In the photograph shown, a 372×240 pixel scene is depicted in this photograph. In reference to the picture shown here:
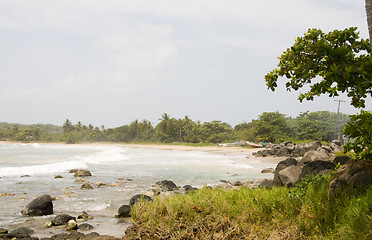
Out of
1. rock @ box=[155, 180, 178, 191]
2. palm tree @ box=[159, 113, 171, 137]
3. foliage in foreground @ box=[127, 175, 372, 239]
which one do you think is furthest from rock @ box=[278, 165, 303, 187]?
palm tree @ box=[159, 113, 171, 137]

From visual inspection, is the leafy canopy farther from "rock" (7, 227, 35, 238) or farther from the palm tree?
the palm tree

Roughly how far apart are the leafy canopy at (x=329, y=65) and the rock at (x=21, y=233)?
644 centimetres

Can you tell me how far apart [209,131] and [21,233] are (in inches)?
2869

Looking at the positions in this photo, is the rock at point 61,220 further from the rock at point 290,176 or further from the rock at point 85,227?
the rock at point 290,176

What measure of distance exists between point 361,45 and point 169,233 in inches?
193

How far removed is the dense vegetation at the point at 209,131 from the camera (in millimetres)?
56188

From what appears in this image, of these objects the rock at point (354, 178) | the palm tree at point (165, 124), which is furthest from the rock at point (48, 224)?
the palm tree at point (165, 124)

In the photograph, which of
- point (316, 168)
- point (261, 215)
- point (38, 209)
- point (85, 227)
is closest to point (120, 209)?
point (85, 227)

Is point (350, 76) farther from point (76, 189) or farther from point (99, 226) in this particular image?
point (76, 189)

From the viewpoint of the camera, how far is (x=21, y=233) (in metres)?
7.14

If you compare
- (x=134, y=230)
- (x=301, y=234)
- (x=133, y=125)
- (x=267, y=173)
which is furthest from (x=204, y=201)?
(x=133, y=125)

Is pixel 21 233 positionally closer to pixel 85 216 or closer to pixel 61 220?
pixel 61 220

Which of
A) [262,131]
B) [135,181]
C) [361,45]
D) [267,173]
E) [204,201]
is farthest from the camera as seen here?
[262,131]

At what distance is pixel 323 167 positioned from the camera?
810cm
